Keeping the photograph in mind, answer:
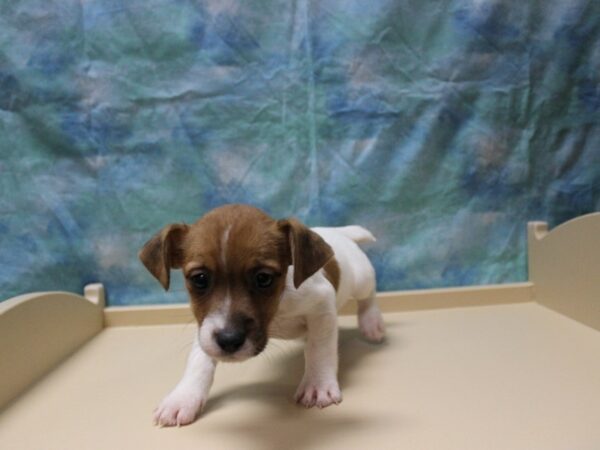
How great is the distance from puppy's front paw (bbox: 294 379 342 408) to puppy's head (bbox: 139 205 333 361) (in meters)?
0.35

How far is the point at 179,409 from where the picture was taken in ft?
6.33

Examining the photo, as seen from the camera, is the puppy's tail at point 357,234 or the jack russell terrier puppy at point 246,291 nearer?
the jack russell terrier puppy at point 246,291

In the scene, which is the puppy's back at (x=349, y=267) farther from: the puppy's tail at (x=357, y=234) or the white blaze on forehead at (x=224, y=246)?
the white blaze on forehead at (x=224, y=246)

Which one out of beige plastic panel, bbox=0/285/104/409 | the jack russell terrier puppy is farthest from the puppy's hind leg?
beige plastic panel, bbox=0/285/104/409

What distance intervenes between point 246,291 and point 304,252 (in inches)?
9.8

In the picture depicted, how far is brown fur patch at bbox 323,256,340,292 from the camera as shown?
2.38m

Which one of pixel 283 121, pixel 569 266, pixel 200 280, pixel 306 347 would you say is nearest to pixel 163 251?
pixel 200 280

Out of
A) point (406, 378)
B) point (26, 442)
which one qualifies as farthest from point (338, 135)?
point (26, 442)

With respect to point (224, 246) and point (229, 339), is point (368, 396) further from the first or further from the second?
point (224, 246)

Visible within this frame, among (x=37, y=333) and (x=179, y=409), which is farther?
(x=37, y=333)

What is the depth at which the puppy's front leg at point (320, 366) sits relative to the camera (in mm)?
2029

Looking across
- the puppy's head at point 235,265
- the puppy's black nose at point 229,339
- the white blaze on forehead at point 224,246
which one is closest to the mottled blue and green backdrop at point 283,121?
the puppy's head at point 235,265

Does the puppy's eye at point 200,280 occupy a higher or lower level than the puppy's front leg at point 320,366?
higher

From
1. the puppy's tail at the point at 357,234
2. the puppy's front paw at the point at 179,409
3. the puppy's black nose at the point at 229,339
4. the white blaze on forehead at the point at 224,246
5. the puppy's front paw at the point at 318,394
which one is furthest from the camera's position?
the puppy's tail at the point at 357,234
